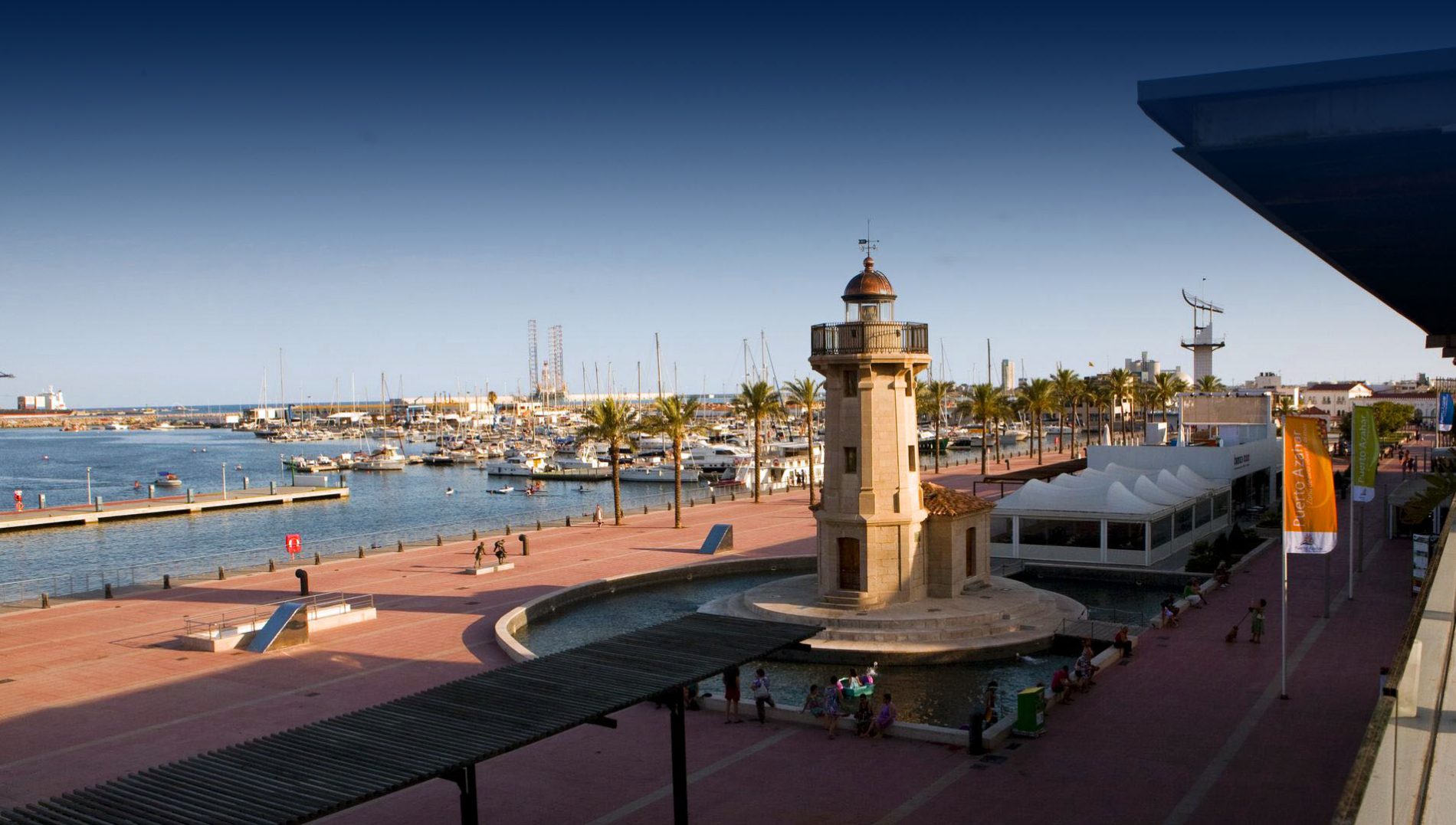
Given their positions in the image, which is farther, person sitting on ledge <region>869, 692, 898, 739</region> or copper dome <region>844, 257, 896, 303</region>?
copper dome <region>844, 257, 896, 303</region>

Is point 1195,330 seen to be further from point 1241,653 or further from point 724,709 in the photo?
point 724,709

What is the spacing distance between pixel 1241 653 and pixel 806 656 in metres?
9.54

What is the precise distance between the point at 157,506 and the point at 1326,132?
78.7 m

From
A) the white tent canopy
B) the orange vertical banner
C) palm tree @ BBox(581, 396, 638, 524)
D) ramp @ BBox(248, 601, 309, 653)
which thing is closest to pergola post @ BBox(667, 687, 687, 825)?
the orange vertical banner

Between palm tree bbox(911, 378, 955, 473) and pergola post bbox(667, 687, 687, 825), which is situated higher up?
palm tree bbox(911, 378, 955, 473)

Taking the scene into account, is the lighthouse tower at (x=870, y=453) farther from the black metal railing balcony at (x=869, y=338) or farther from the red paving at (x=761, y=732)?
the red paving at (x=761, y=732)

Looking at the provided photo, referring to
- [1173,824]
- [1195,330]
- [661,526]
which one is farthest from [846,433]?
[1195,330]

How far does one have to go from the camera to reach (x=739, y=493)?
224ft

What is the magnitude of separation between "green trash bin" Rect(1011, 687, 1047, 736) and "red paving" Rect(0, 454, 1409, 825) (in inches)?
17.0

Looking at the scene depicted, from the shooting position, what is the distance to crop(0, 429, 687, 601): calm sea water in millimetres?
51312

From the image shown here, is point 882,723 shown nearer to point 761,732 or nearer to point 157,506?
point 761,732

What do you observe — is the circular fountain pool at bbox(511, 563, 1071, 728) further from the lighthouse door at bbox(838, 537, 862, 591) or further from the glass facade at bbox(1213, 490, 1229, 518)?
the glass facade at bbox(1213, 490, 1229, 518)

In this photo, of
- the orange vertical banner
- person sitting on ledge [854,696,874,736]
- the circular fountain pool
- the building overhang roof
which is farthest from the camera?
the circular fountain pool

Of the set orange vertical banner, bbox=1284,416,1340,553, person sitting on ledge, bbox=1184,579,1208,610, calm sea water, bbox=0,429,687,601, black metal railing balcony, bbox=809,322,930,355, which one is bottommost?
calm sea water, bbox=0,429,687,601
